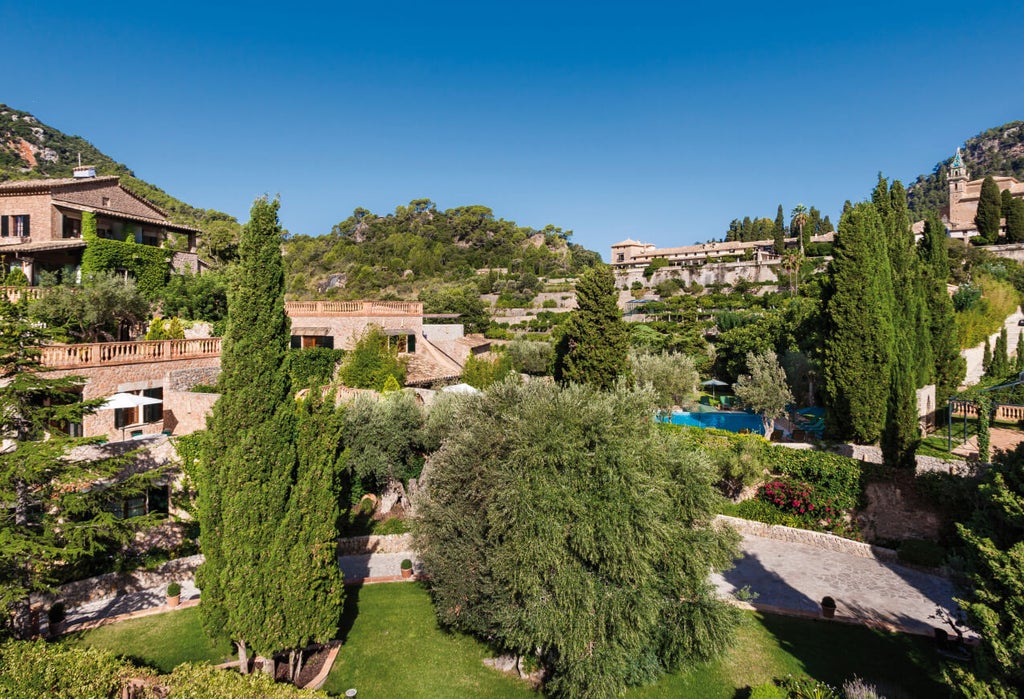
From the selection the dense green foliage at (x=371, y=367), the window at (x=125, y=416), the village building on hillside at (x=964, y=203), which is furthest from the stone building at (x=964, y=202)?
the window at (x=125, y=416)

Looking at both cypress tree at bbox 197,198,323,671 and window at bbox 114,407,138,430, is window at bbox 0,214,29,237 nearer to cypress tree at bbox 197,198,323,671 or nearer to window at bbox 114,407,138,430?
window at bbox 114,407,138,430

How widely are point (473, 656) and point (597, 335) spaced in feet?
41.9

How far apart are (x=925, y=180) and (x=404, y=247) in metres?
163

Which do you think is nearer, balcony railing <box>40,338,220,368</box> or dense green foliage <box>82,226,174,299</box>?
balcony railing <box>40,338,220,368</box>

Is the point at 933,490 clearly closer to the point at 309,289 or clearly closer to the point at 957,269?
the point at 957,269

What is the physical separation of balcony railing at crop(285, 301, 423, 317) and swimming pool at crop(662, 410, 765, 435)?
601 inches

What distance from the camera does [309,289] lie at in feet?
253

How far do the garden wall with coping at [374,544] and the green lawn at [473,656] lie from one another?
3.92 metres

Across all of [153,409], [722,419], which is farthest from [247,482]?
[722,419]

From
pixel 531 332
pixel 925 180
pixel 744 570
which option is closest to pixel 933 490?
pixel 744 570

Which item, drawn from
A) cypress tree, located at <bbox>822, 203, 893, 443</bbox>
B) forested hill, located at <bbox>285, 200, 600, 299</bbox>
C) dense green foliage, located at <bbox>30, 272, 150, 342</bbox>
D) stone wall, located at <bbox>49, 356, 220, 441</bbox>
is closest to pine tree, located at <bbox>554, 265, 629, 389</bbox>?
cypress tree, located at <bbox>822, 203, 893, 443</bbox>

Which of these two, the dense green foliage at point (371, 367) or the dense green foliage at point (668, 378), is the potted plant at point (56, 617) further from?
the dense green foliage at point (668, 378)

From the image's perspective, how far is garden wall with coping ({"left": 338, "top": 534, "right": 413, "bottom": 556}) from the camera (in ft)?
54.1

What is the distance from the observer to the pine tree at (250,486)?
880 centimetres
